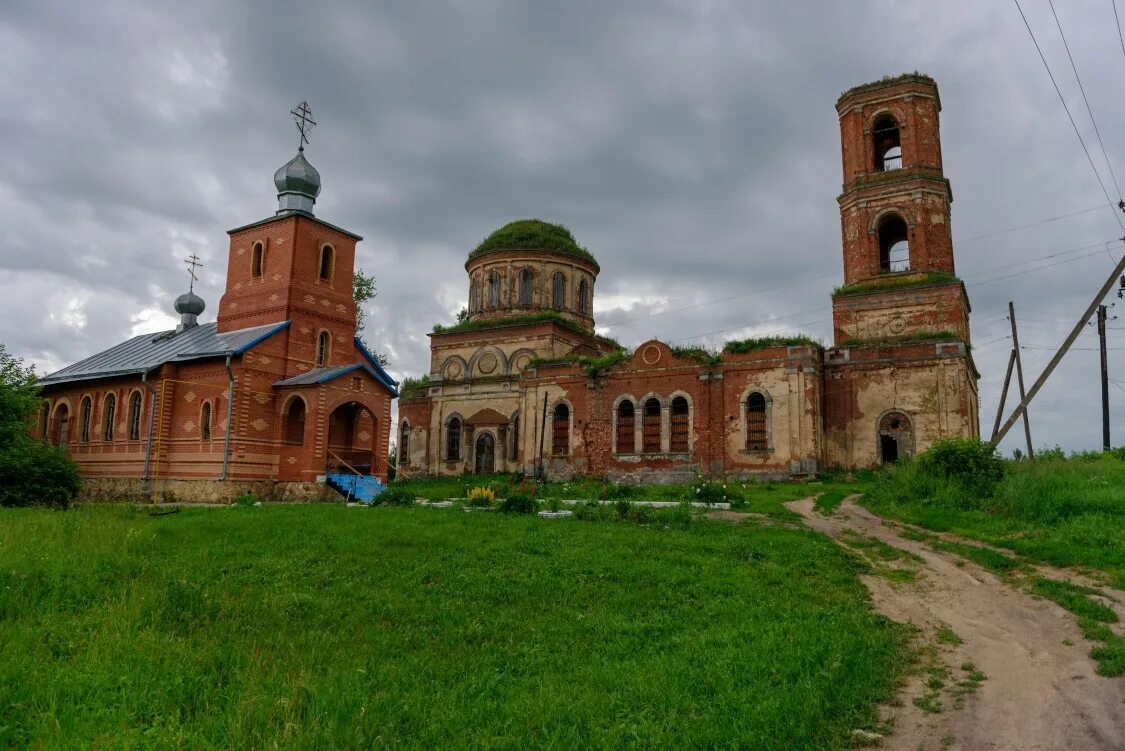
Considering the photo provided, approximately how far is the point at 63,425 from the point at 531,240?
21825mm

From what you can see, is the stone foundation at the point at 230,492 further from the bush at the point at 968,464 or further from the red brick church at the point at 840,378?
the bush at the point at 968,464

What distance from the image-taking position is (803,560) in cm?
1109

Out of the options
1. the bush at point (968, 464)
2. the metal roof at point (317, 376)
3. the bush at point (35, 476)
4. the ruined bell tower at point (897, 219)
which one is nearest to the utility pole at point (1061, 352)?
the bush at point (968, 464)

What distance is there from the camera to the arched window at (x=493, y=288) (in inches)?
1452

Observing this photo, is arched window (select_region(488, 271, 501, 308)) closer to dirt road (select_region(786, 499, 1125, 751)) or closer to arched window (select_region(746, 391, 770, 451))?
arched window (select_region(746, 391, 770, 451))

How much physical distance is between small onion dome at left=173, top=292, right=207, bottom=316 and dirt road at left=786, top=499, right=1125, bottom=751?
29217mm

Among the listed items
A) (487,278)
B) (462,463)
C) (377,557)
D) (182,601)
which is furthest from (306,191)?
(182,601)

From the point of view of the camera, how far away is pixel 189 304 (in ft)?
102

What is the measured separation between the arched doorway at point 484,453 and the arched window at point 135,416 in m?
14.0

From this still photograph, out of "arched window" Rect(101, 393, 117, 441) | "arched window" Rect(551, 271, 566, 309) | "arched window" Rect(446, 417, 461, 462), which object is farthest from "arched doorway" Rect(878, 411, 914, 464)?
"arched window" Rect(101, 393, 117, 441)

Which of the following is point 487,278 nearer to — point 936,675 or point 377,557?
point 377,557

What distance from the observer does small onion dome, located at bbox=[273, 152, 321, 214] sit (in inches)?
1050

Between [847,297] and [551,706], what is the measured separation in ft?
84.0

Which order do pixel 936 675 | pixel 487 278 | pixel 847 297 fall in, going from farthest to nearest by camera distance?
pixel 487 278 → pixel 847 297 → pixel 936 675
